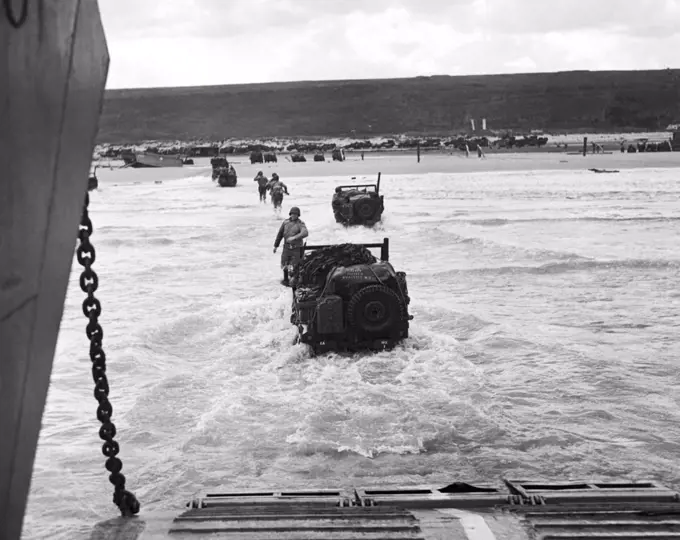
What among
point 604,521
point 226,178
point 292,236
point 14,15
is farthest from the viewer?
point 226,178

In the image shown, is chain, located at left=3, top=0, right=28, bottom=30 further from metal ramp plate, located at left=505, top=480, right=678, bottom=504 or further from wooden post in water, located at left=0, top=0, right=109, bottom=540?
metal ramp plate, located at left=505, top=480, right=678, bottom=504

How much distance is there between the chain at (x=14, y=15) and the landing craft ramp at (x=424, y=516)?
120 inches

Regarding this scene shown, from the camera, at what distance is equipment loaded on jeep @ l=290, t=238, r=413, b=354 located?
1015 centimetres

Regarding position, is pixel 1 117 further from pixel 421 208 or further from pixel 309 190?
pixel 309 190

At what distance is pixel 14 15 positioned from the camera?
2.10m

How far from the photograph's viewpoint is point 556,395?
31.4 ft

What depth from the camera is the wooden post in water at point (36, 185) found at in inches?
84.4

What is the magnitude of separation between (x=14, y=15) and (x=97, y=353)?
2.10m

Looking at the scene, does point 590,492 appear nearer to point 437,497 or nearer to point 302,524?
point 437,497

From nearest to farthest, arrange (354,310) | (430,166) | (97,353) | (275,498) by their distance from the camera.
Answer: (97,353) < (275,498) < (354,310) < (430,166)

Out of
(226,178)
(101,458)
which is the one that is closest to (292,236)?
(101,458)

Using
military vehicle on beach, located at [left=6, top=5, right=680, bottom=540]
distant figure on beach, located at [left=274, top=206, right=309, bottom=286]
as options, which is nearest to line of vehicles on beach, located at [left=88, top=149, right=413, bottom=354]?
military vehicle on beach, located at [left=6, top=5, right=680, bottom=540]

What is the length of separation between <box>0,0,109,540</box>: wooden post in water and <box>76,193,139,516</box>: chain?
742mm

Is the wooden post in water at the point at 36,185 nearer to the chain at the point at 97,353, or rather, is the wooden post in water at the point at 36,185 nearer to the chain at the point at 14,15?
the chain at the point at 14,15
